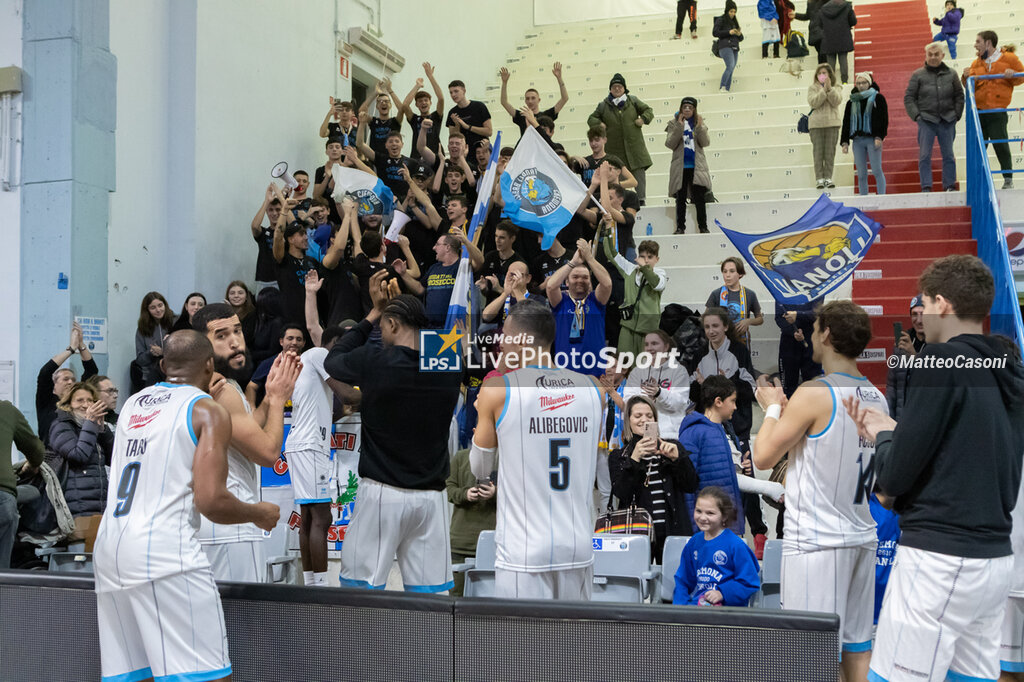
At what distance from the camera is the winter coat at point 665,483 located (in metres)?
5.97

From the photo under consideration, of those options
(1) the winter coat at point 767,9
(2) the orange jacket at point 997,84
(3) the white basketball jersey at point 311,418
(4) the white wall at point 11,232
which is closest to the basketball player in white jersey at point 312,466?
(3) the white basketball jersey at point 311,418

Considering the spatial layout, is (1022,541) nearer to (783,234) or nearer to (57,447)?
(783,234)

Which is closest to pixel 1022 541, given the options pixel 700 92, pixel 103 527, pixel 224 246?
pixel 103 527

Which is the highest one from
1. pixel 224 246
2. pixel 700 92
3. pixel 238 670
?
pixel 700 92

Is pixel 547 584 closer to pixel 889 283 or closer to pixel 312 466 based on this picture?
pixel 889 283

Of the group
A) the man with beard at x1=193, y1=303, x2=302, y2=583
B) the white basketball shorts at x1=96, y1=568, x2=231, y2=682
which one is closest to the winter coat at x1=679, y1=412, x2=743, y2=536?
the man with beard at x1=193, y1=303, x2=302, y2=583

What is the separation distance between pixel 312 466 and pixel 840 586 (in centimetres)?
358

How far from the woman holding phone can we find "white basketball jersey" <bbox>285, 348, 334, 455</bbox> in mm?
1974

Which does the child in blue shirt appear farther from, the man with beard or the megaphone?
the megaphone

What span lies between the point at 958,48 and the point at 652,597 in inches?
518

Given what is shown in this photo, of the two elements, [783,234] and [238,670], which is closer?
[238,670]

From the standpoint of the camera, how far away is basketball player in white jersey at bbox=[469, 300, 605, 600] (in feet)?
15.0

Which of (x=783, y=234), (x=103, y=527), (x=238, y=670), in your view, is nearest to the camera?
(x=103, y=527)

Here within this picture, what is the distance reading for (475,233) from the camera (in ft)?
25.9
